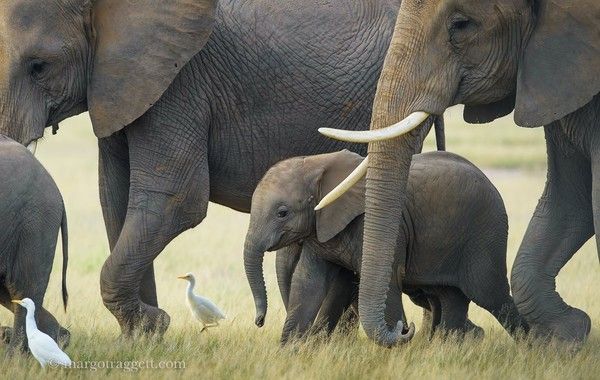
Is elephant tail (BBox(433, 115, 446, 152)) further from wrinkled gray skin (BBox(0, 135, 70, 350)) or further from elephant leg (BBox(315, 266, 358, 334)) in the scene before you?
wrinkled gray skin (BBox(0, 135, 70, 350))

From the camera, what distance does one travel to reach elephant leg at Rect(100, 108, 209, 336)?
9.26 meters

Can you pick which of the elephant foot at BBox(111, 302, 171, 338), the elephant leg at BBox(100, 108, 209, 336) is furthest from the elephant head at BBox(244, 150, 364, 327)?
the elephant foot at BBox(111, 302, 171, 338)

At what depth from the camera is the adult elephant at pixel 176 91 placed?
29.4 ft

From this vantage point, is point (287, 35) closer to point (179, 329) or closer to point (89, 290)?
point (179, 329)

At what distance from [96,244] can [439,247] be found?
9.03 meters

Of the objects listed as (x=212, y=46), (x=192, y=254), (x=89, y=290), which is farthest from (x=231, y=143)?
(x=192, y=254)

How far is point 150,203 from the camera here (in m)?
9.27

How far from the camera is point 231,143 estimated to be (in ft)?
32.0

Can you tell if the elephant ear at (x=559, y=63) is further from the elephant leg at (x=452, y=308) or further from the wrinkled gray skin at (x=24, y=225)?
the wrinkled gray skin at (x=24, y=225)

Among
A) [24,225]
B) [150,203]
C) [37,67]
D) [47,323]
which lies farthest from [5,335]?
[37,67]

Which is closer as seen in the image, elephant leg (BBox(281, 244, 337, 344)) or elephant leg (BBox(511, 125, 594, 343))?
elephant leg (BBox(511, 125, 594, 343))

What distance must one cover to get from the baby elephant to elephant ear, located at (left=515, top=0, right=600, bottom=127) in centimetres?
148

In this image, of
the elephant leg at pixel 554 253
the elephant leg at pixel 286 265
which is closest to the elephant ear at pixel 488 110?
the elephant leg at pixel 554 253

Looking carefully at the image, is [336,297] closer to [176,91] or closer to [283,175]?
[283,175]
